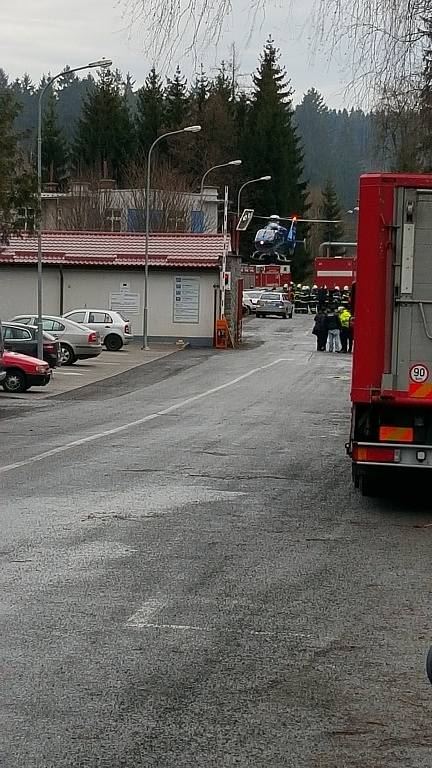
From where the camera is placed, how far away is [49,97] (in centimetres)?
10150

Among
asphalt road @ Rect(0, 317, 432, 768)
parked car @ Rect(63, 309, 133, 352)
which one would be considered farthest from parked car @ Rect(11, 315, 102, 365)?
asphalt road @ Rect(0, 317, 432, 768)

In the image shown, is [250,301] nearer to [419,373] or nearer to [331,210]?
[331,210]

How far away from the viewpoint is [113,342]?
45344 mm

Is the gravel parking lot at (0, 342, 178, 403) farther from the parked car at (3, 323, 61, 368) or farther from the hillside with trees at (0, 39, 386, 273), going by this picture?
the hillside with trees at (0, 39, 386, 273)

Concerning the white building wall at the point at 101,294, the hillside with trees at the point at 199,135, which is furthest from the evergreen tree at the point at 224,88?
the white building wall at the point at 101,294

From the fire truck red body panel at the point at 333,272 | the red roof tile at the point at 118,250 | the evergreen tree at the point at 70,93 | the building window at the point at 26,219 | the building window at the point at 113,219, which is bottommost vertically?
the fire truck red body panel at the point at 333,272

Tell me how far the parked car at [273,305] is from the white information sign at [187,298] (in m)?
24.4

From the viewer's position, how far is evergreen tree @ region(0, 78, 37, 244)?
26.5 metres

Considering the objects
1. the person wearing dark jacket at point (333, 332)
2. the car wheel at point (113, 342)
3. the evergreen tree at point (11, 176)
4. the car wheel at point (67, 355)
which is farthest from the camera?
the person wearing dark jacket at point (333, 332)

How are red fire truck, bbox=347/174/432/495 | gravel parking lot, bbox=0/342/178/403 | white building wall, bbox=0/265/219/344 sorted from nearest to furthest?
red fire truck, bbox=347/174/432/495, gravel parking lot, bbox=0/342/178/403, white building wall, bbox=0/265/219/344

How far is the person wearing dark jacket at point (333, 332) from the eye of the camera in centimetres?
4825

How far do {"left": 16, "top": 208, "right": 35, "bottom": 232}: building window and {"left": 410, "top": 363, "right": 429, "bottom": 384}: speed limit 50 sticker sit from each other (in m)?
17.7

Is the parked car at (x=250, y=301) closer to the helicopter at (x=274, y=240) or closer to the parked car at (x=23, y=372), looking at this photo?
the helicopter at (x=274, y=240)

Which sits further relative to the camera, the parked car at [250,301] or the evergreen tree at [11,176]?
the parked car at [250,301]
